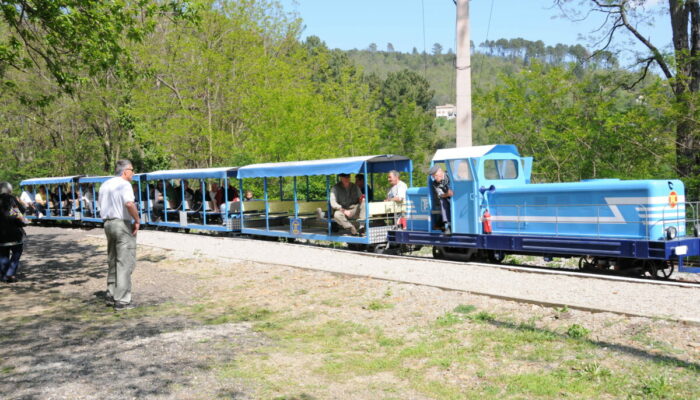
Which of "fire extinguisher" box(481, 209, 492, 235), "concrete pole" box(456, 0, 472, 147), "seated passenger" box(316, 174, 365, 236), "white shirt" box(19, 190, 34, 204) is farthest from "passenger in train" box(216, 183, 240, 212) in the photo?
"white shirt" box(19, 190, 34, 204)

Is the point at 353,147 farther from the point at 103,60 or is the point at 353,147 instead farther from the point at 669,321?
the point at 669,321

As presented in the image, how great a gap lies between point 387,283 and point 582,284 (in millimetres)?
3223

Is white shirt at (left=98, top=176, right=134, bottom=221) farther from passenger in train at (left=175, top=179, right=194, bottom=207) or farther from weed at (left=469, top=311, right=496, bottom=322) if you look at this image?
passenger in train at (left=175, top=179, right=194, bottom=207)

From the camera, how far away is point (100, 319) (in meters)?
7.93

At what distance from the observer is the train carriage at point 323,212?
14.9 meters

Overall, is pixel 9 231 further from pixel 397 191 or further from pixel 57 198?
pixel 57 198

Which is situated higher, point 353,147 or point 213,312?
point 353,147

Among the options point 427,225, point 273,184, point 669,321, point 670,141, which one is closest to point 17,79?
point 273,184

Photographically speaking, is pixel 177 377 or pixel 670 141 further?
pixel 670 141

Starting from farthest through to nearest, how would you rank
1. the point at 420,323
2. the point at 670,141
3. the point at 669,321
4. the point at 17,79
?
the point at 17,79, the point at 670,141, the point at 420,323, the point at 669,321

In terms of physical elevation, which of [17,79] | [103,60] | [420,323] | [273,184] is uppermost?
[17,79]

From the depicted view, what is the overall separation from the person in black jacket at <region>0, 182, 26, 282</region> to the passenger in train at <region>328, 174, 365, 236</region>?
294 inches

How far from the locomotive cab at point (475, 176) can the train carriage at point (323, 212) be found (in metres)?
2.61

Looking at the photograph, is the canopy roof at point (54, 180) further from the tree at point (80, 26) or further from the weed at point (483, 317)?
the weed at point (483, 317)
